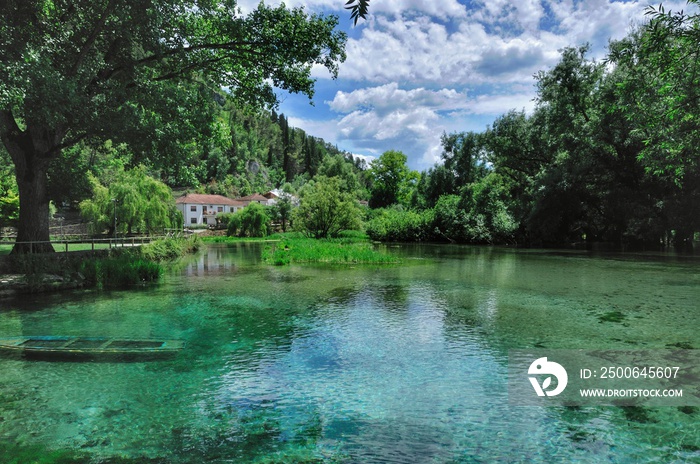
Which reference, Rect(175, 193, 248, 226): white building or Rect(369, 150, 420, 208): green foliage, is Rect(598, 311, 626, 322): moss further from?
Rect(175, 193, 248, 226): white building

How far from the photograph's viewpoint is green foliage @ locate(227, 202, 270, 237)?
213 feet

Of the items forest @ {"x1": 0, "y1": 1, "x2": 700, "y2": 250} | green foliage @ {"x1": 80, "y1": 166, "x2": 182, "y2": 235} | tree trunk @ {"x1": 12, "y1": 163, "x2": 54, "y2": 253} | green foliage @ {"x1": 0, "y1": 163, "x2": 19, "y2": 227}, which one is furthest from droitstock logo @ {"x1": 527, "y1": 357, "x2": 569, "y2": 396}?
green foliage @ {"x1": 0, "y1": 163, "x2": 19, "y2": 227}

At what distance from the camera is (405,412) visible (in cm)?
610

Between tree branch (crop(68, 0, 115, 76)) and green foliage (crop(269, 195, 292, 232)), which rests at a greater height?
tree branch (crop(68, 0, 115, 76))

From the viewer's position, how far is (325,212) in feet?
162

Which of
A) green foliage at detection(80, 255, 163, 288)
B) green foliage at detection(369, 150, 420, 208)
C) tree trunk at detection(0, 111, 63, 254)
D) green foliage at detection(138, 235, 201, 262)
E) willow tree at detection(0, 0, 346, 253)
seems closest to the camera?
willow tree at detection(0, 0, 346, 253)

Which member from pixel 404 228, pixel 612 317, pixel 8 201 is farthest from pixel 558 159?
pixel 8 201

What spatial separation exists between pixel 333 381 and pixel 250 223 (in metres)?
59.9

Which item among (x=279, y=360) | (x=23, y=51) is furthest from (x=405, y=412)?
(x=23, y=51)

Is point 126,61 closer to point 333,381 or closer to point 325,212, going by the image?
point 333,381

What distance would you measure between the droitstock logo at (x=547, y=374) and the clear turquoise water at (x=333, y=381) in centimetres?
53

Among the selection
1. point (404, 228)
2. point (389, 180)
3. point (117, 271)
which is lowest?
point (117, 271)

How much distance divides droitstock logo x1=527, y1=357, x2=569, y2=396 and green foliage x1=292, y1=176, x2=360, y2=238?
41664mm

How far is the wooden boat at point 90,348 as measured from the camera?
862cm
